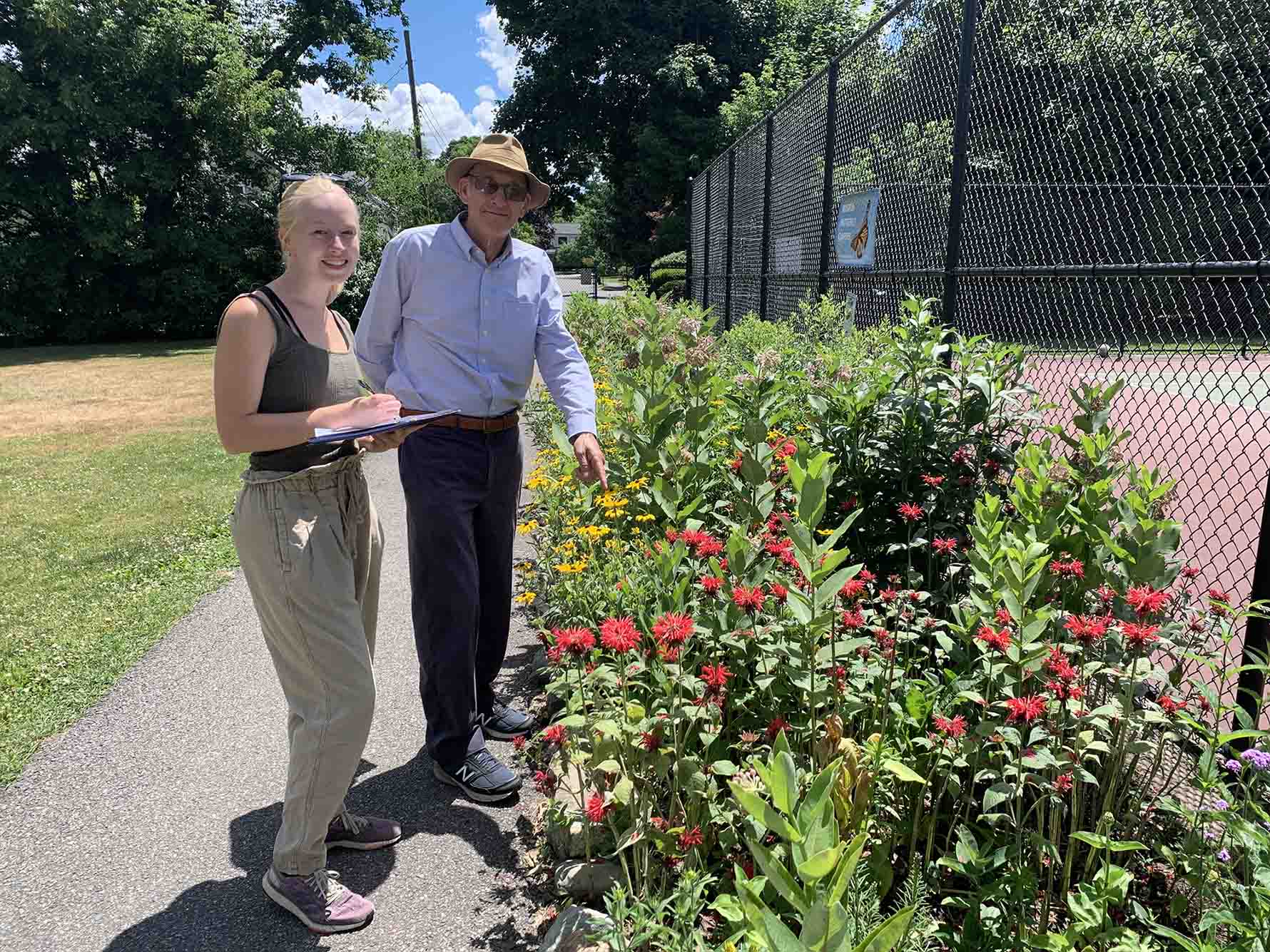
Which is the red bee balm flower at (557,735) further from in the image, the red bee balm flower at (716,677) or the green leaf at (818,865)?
the green leaf at (818,865)

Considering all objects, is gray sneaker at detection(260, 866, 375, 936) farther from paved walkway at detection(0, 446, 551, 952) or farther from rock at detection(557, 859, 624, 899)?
rock at detection(557, 859, 624, 899)

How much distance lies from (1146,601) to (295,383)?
216 cm

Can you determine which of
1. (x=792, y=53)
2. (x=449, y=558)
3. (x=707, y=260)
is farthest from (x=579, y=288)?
(x=449, y=558)

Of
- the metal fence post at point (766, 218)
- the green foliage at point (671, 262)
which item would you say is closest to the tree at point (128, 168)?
the green foliage at point (671, 262)

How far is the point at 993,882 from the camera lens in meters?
2.06

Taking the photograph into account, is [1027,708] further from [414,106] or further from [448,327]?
[414,106]

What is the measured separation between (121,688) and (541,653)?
1841 millimetres

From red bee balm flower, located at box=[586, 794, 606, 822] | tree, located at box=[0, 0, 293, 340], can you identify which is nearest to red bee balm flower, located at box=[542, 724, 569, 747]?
red bee balm flower, located at box=[586, 794, 606, 822]

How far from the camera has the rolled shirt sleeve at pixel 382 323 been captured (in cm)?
304

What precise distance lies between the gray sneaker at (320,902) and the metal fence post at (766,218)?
8038mm

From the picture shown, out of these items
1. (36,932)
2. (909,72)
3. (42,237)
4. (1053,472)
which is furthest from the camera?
(42,237)

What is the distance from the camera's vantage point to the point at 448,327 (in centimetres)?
301

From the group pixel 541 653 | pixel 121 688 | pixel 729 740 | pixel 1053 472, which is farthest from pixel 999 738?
pixel 121 688

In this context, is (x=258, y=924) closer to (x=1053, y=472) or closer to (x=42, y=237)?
(x=1053, y=472)
